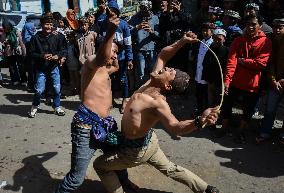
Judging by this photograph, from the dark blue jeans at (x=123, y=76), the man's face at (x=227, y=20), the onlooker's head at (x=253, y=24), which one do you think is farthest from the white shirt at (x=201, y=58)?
the dark blue jeans at (x=123, y=76)

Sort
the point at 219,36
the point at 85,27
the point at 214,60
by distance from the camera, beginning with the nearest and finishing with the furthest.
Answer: the point at 219,36
the point at 214,60
the point at 85,27

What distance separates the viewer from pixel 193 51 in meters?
8.41

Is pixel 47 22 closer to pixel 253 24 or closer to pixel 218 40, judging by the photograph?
pixel 218 40

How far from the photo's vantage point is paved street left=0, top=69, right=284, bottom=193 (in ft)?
17.6

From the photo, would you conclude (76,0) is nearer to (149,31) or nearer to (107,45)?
(149,31)

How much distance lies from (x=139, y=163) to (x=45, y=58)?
410 cm

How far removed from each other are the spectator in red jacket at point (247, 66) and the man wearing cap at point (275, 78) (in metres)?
0.14

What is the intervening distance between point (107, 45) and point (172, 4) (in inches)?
183

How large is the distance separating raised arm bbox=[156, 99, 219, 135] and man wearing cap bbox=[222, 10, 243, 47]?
3.70 m

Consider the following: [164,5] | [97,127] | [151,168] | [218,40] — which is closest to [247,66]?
[218,40]

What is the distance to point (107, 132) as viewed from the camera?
4598 mm

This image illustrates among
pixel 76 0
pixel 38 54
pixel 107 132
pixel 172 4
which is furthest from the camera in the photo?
pixel 76 0

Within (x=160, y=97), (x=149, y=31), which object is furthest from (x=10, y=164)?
(x=149, y=31)

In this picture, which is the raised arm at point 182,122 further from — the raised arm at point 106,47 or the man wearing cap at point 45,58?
the man wearing cap at point 45,58
